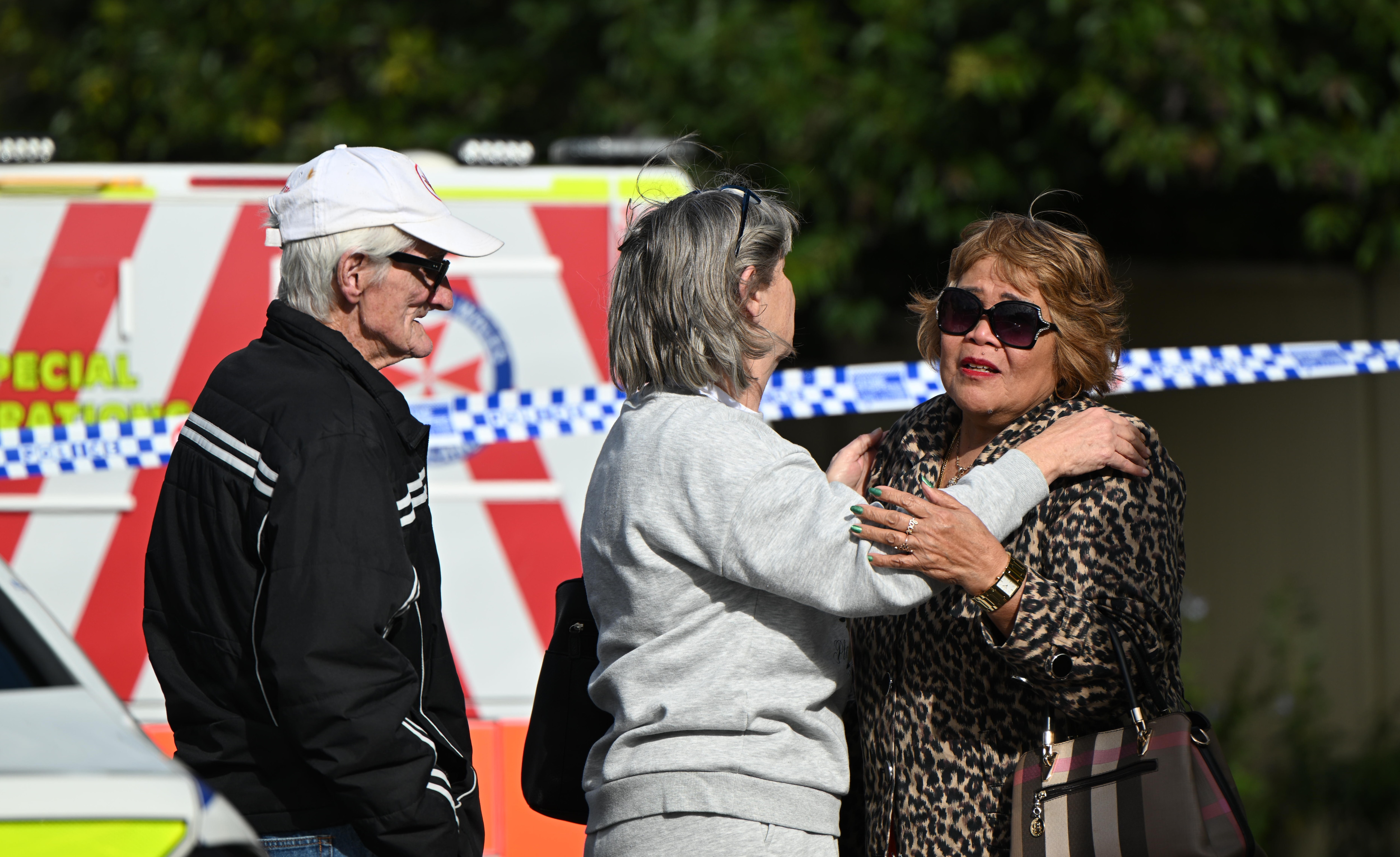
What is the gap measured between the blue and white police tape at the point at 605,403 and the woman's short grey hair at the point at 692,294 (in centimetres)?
134

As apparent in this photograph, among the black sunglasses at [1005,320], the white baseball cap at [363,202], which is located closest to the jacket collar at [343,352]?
the white baseball cap at [363,202]

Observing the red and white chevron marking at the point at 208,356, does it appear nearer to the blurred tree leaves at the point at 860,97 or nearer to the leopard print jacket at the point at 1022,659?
the blurred tree leaves at the point at 860,97

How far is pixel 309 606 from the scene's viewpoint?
1.89 meters

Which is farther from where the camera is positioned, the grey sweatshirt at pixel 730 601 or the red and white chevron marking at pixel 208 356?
the red and white chevron marking at pixel 208 356

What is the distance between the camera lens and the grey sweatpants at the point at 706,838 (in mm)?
1938

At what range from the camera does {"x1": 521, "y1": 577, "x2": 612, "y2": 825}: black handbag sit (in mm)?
2275

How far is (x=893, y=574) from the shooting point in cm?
191

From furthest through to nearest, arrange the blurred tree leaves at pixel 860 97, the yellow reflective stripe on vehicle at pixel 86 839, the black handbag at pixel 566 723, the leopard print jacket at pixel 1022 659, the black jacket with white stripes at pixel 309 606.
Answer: the blurred tree leaves at pixel 860 97
the black handbag at pixel 566 723
the leopard print jacket at pixel 1022 659
the black jacket with white stripes at pixel 309 606
the yellow reflective stripe on vehicle at pixel 86 839

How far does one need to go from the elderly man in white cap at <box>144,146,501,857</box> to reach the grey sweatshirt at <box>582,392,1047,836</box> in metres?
0.30

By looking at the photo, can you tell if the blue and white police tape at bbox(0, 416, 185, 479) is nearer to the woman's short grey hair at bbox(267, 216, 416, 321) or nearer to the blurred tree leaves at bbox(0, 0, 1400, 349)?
the woman's short grey hair at bbox(267, 216, 416, 321)

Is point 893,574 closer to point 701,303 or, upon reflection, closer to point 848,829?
point 701,303

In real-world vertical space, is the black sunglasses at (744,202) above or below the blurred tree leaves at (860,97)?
below

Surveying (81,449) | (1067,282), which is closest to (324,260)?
(1067,282)

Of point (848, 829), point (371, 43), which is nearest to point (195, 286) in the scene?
point (848, 829)
